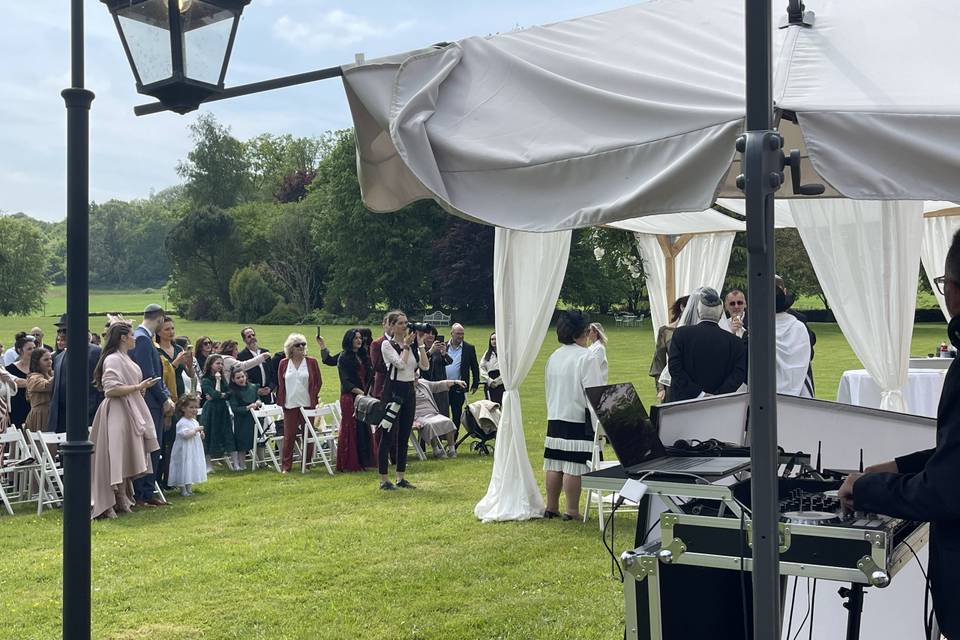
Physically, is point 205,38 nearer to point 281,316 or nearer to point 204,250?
point 281,316

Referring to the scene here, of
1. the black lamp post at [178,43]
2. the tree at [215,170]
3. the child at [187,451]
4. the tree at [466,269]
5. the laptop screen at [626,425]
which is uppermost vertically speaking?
the tree at [215,170]

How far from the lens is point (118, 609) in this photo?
6.69 metres

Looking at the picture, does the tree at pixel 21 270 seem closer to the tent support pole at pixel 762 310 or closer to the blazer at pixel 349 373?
the blazer at pixel 349 373

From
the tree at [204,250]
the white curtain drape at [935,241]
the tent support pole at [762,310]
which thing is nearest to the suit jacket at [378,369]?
the white curtain drape at [935,241]

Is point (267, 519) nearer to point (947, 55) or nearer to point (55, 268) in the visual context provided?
point (947, 55)

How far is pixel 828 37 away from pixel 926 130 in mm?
634

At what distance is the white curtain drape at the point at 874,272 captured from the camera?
26.5 ft

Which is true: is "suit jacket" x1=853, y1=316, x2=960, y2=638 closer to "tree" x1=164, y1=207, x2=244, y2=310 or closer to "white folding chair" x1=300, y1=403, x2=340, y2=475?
"white folding chair" x1=300, y1=403, x2=340, y2=475

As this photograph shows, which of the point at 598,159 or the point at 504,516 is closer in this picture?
the point at 598,159

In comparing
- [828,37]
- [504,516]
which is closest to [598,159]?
[828,37]

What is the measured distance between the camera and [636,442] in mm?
3672

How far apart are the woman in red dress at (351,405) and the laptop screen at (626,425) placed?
8.73m

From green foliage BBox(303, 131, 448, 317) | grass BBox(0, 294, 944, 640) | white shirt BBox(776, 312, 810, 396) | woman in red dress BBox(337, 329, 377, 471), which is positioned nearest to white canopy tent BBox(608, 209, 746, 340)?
grass BBox(0, 294, 944, 640)

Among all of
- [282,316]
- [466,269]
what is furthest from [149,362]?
[282,316]
